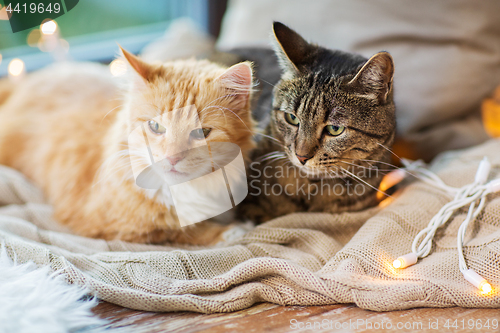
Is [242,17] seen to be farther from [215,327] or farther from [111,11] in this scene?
[215,327]

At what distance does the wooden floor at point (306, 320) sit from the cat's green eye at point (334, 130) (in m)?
0.49

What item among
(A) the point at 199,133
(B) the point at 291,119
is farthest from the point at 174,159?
(B) the point at 291,119

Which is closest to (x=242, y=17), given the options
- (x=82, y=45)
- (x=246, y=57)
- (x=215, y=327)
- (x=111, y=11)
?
(x=246, y=57)

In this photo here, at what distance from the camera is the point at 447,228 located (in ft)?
3.42

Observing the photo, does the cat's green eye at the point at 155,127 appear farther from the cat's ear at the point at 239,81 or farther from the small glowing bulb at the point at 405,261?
the small glowing bulb at the point at 405,261

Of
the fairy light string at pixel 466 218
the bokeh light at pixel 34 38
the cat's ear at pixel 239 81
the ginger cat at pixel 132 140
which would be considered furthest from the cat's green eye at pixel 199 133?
the bokeh light at pixel 34 38

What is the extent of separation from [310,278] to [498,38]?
4.93ft

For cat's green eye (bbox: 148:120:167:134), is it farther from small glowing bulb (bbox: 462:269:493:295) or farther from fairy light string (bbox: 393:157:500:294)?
small glowing bulb (bbox: 462:269:493:295)

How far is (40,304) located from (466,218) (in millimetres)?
1130

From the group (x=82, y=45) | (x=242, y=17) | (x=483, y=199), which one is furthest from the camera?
(x=82, y=45)

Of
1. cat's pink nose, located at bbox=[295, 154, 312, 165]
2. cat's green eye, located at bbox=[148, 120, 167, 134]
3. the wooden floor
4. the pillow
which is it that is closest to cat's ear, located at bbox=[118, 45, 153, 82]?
cat's green eye, located at bbox=[148, 120, 167, 134]

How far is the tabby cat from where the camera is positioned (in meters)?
1.02

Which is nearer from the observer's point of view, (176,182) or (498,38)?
(176,182)

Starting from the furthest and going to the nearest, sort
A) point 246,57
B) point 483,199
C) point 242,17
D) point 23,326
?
point 242,17 < point 246,57 < point 483,199 < point 23,326
